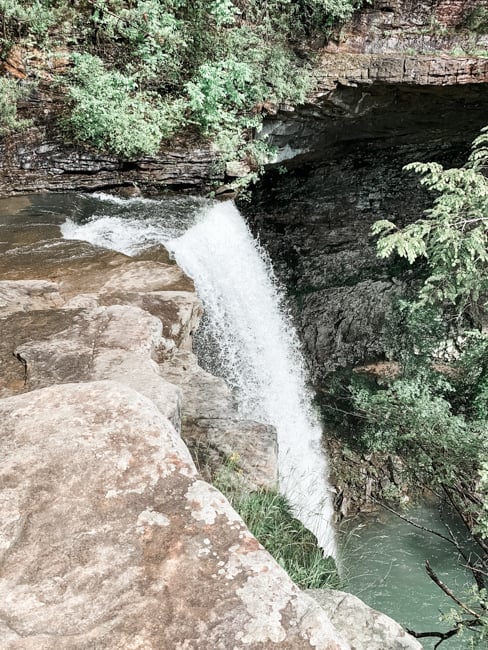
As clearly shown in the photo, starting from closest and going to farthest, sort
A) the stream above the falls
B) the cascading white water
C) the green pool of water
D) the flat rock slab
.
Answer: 1. the flat rock slab
2. the green pool of water
3. the stream above the falls
4. the cascading white water

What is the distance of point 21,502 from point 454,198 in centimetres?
472

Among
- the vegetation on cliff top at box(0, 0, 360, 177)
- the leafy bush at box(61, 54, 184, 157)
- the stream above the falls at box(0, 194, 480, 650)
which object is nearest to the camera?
the stream above the falls at box(0, 194, 480, 650)

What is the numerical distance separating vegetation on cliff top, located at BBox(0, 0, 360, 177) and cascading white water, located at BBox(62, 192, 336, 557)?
4.64 ft

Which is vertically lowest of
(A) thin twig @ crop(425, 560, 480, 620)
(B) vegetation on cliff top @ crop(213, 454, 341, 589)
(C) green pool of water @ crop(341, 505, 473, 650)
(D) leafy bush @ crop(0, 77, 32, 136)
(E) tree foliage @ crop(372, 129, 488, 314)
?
(C) green pool of water @ crop(341, 505, 473, 650)

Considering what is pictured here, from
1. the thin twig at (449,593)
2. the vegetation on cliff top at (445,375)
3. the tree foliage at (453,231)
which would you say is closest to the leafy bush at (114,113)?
the vegetation on cliff top at (445,375)

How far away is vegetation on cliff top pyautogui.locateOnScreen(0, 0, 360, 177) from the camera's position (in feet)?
23.5

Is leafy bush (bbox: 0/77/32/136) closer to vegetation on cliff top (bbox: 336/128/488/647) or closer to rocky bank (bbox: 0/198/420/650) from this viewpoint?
vegetation on cliff top (bbox: 336/128/488/647)

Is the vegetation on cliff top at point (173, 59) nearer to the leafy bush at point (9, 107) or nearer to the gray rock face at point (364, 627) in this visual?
the leafy bush at point (9, 107)

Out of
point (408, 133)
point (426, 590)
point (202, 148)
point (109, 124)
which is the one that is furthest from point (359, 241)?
point (426, 590)

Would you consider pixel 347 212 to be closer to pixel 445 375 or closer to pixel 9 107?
pixel 445 375

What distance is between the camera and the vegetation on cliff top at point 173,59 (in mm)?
7172

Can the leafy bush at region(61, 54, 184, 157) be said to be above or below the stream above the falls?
above

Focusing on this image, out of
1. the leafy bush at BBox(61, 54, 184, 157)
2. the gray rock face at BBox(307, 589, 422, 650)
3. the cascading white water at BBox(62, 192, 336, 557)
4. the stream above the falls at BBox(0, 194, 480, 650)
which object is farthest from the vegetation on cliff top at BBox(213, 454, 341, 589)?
the leafy bush at BBox(61, 54, 184, 157)

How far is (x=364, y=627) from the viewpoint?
219 centimetres
